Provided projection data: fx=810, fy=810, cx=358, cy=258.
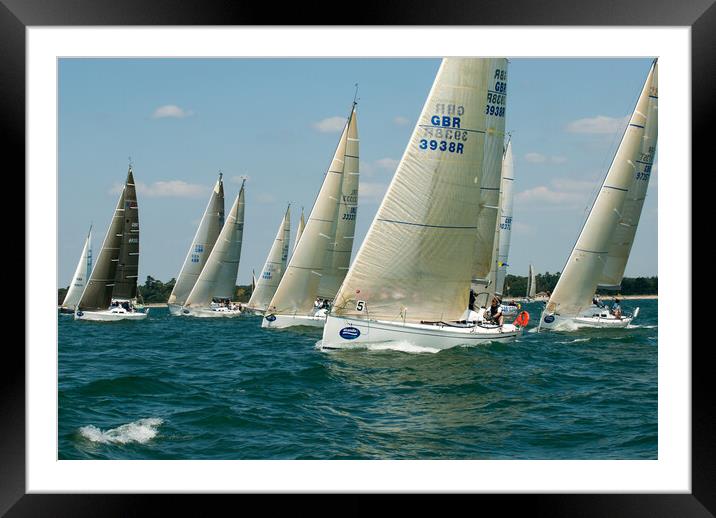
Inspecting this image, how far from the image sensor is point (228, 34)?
9344 millimetres

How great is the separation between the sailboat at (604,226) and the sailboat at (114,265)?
22.5m

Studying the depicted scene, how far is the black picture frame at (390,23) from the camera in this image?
8375mm

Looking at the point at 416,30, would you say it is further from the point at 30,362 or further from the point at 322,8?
the point at 30,362

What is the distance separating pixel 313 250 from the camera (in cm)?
3509

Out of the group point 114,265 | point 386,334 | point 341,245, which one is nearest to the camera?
point 386,334

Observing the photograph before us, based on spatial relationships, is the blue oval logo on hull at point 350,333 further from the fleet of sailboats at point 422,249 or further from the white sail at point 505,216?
the white sail at point 505,216

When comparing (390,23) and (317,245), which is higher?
(390,23)

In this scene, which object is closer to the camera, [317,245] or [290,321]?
[317,245]

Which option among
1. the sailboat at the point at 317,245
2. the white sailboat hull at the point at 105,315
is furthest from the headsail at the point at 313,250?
the white sailboat hull at the point at 105,315

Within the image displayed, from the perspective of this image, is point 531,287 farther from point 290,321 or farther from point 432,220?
point 432,220

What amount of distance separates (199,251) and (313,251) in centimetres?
2085

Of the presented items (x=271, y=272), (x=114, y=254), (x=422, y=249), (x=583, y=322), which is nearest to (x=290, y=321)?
(x=114, y=254)

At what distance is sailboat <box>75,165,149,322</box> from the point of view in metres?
41.3

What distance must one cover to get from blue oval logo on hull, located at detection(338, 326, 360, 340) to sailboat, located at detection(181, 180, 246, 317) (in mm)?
33721
